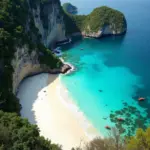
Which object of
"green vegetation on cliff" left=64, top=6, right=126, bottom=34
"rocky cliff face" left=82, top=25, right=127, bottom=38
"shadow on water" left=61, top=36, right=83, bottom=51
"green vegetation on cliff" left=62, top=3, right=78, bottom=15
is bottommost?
"shadow on water" left=61, top=36, right=83, bottom=51

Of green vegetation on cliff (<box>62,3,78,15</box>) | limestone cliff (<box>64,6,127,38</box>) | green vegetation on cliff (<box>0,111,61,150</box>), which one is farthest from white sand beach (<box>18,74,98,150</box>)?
green vegetation on cliff (<box>62,3,78,15</box>)

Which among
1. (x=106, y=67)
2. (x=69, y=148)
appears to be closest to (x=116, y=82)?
(x=106, y=67)

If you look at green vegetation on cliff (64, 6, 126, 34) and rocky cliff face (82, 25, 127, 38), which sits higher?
green vegetation on cliff (64, 6, 126, 34)

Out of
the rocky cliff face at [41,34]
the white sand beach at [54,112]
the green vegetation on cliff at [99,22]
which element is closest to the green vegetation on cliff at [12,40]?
the rocky cliff face at [41,34]

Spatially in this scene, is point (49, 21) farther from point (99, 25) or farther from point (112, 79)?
point (112, 79)

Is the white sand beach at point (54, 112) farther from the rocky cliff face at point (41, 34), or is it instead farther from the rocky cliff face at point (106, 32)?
the rocky cliff face at point (106, 32)

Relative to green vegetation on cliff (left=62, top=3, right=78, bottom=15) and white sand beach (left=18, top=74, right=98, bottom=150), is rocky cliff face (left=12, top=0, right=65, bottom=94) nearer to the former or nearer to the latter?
white sand beach (left=18, top=74, right=98, bottom=150)
